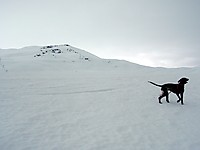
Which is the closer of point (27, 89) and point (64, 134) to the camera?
point (64, 134)

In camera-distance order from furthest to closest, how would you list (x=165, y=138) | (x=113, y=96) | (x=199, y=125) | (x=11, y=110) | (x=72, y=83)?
(x=72, y=83) → (x=113, y=96) → (x=11, y=110) → (x=199, y=125) → (x=165, y=138)

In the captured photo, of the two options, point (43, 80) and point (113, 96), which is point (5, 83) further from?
point (113, 96)

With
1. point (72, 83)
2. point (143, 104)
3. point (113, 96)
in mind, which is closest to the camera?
point (143, 104)

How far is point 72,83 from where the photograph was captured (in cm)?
1268

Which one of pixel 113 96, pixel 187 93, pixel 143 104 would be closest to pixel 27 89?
pixel 113 96

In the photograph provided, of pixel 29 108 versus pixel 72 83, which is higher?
pixel 72 83

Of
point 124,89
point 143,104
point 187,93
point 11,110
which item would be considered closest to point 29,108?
point 11,110

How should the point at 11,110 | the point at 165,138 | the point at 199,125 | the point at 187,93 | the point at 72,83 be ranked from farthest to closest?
the point at 72,83
the point at 187,93
the point at 11,110
the point at 199,125
the point at 165,138

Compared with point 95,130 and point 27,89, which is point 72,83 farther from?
point 95,130

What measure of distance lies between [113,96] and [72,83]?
11.2ft

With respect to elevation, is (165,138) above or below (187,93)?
below

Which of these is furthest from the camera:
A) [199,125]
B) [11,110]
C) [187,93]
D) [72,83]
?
[72,83]

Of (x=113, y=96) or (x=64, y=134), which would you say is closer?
(x=64, y=134)

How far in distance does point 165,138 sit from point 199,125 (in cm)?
171
